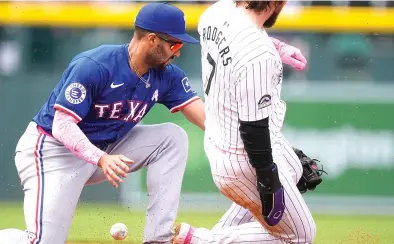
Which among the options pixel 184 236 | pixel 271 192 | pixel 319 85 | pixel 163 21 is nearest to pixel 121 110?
pixel 163 21

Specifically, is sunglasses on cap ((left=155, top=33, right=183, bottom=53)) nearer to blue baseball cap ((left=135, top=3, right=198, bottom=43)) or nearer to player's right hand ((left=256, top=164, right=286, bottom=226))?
blue baseball cap ((left=135, top=3, right=198, bottom=43))

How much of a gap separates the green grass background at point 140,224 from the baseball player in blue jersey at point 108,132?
149cm

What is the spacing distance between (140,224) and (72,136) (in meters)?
2.98

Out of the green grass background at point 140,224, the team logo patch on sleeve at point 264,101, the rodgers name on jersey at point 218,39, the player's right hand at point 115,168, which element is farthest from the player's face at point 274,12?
the green grass background at point 140,224

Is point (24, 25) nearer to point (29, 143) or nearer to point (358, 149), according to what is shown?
point (358, 149)

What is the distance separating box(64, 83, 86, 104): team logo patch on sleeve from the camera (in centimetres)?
459

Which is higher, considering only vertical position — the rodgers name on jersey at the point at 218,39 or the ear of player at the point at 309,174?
the rodgers name on jersey at the point at 218,39

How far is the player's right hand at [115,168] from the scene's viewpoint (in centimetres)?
434

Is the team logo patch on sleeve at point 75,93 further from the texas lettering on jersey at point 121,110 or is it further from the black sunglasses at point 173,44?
the black sunglasses at point 173,44

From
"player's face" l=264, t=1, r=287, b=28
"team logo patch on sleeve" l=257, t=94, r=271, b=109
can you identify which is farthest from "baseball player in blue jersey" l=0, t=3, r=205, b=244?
"team logo patch on sleeve" l=257, t=94, r=271, b=109

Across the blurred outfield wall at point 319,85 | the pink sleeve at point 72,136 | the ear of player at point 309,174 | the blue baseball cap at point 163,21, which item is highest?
the blue baseball cap at point 163,21

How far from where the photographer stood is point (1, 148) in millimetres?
8906

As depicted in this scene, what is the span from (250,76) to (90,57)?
124cm

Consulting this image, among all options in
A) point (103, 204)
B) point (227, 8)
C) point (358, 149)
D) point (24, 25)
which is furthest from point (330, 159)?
point (227, 8)
